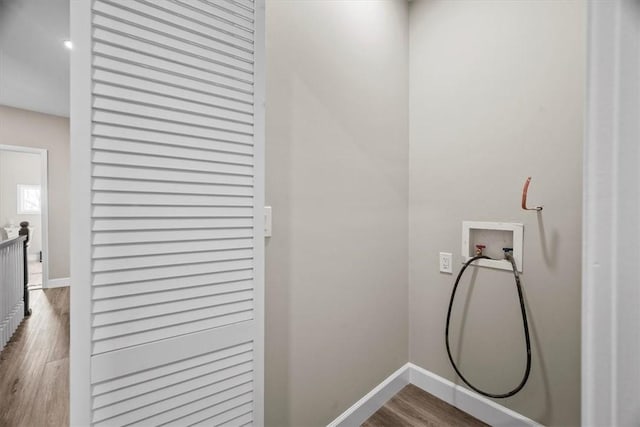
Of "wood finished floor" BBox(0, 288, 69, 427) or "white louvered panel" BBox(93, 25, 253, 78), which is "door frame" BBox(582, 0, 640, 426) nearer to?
"white louvered panel" BBox(93, 25, 253, 78)

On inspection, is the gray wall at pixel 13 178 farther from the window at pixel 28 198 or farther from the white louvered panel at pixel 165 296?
the white louvered panel at pixel 165 296

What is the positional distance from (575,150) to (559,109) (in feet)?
0.70

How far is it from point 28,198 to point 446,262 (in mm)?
7112

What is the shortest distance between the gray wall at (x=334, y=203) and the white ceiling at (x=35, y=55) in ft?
4.91

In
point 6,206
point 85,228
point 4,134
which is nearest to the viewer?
point 85,228

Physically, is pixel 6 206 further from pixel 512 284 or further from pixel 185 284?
pixel 512 284

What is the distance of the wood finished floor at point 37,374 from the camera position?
1376 millimetres

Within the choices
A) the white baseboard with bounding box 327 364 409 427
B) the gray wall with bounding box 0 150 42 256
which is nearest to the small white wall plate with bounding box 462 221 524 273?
the white baseboard with bounding box 327 364 409 427

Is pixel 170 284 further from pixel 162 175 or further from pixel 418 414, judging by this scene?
pixel 418 414

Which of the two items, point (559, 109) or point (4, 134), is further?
point (4, 134)

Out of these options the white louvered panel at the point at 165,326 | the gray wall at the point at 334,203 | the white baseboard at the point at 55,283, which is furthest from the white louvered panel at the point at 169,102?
the white baseboard at the point at 55,283

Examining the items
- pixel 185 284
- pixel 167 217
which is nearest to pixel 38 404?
pixel 185 284

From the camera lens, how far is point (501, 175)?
5.09 feet

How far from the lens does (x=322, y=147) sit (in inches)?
55.9
